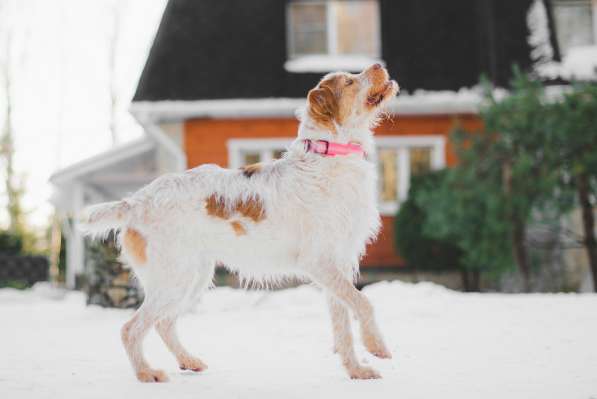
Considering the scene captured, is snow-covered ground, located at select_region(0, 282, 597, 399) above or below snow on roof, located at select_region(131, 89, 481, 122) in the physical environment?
below

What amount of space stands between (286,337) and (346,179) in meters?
2.19

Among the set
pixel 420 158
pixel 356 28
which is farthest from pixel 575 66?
pixel 356 28

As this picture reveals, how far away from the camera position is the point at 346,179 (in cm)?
409

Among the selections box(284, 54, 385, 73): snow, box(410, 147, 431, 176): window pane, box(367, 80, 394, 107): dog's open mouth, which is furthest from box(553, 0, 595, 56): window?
box(367, 80, 394, 107): dog's open mouth

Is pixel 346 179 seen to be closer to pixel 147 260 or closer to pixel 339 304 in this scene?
pixel 339 304

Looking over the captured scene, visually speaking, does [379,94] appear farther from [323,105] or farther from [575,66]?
[575,66]

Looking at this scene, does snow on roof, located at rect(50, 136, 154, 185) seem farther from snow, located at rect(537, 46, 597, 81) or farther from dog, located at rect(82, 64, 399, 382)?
dog, located at rect(82, 64, 399, 382)

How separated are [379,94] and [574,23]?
10.1 meters

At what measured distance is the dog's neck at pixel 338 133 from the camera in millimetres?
4195

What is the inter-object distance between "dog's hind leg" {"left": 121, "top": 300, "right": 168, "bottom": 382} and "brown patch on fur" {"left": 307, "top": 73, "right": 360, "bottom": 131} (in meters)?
1.44

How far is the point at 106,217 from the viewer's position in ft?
13.6

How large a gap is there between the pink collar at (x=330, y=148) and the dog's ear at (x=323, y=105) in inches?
4.4

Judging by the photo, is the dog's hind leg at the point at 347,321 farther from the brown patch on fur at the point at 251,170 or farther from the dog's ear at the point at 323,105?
the dog's ear at the point at 323,105

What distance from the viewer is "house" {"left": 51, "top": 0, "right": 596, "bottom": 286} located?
39.3ft
